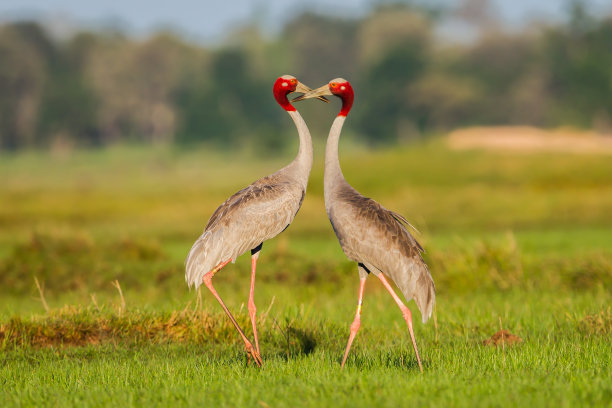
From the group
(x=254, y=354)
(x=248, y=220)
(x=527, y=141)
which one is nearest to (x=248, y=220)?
(x=248, y=220)

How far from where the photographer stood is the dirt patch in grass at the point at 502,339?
891 centimetres

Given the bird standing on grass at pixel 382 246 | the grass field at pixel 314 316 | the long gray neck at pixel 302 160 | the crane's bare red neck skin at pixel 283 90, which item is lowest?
the grass field at pixel 314 316

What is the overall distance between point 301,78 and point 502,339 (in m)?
90.0

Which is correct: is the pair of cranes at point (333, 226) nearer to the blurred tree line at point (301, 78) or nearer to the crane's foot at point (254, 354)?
the crane's foot at point (254, 354)

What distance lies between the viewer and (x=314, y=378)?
22.8 ft

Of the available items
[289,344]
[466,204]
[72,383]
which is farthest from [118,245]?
[466,204]

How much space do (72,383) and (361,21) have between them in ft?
336

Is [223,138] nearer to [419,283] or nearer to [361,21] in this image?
[361,21]

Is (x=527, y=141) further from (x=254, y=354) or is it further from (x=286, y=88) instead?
(x=254, y=354)

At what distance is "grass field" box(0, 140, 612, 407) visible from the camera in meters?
6.63

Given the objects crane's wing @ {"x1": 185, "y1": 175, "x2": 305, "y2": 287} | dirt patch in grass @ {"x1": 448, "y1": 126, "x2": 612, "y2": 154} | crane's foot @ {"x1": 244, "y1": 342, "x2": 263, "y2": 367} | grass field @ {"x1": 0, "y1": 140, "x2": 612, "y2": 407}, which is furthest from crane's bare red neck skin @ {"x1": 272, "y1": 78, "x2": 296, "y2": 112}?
dirt patch in grass @ {"x1": 448, "y1": 126, "x2": 612, "y2": 154}

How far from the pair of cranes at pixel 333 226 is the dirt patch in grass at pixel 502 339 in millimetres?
1608

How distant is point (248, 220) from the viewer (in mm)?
8023

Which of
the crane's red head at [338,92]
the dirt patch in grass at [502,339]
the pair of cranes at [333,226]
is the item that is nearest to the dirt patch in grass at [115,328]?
the pair of cranes at [333,226]
